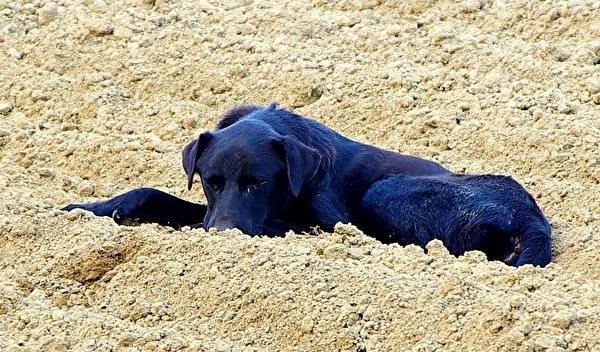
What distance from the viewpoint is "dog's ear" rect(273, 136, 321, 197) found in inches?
305

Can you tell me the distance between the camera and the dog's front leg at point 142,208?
25.3 ft

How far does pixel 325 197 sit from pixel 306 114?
1.49 metres

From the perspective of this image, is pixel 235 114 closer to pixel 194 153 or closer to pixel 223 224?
pixel 194 153

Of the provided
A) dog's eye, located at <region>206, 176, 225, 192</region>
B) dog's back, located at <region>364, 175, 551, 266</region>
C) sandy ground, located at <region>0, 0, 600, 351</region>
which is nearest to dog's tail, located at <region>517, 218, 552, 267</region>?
dog's back, located at <region>364, 175, 551, 266</region>

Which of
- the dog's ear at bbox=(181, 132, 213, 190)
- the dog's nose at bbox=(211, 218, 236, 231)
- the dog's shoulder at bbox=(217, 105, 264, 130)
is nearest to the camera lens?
the dog's nose at bbox=(211, 218, 236, 231)

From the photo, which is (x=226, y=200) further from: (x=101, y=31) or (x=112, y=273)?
(x=101, y=31)

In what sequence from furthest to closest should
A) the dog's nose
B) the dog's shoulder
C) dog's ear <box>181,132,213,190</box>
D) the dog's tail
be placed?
the dog's shoulder → dog's ear <box>181,132,213,190</box> → the dog's nose → the dog's tail

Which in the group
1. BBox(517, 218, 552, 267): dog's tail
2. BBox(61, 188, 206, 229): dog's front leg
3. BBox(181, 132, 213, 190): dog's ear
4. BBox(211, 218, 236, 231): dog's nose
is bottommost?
BBox(61, 188, 206, 229): dog's front leg

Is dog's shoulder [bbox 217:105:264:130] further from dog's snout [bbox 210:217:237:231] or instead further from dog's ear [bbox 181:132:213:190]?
dog's snout [bbox 210:217:237:231]

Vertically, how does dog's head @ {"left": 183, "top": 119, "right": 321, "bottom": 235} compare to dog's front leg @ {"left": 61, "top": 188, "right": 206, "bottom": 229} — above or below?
above

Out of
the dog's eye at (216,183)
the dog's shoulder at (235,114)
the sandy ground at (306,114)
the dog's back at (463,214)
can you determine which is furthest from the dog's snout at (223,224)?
the dog's shoulder at (235,114)

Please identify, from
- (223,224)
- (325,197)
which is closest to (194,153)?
(223,224)

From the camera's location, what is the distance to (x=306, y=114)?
9492mm

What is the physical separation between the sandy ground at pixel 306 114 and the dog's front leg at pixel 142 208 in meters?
0.33
